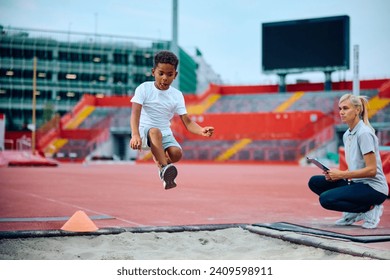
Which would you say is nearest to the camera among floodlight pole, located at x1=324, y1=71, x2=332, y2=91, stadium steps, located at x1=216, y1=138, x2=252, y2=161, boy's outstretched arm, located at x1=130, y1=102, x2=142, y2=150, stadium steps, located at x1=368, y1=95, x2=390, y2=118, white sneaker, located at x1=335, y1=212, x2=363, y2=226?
boy's outstretched arm, located at x1=130, y1=102, x2=142, y2=150

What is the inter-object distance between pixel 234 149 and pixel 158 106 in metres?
23.4

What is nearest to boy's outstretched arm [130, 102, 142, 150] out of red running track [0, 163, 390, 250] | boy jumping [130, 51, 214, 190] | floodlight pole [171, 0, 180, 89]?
boy jumping [130, 51, 214, 190]

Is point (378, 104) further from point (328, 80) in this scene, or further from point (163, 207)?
point (163, 207)

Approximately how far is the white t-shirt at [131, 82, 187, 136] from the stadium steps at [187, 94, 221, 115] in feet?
86.4

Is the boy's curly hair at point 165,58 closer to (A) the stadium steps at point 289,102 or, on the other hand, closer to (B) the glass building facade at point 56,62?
(B) the glass building facade at point 56,62

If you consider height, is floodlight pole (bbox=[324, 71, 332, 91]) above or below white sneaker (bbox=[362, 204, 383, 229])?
above

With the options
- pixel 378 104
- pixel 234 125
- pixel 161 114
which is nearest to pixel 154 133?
pixel 161 114

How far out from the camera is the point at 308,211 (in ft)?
23.0

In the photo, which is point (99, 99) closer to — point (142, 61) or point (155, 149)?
point (142, 61)

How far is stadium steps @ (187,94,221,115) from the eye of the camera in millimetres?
31023

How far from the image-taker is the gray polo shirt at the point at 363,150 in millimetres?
4766

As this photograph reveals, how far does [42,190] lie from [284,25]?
21.6 metres

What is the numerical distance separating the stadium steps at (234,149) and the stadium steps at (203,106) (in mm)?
3470

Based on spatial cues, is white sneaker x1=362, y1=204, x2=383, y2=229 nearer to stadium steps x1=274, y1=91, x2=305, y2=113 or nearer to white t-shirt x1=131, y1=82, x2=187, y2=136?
white t-shirt x1=131, y1=82, x2=187, y2=136
